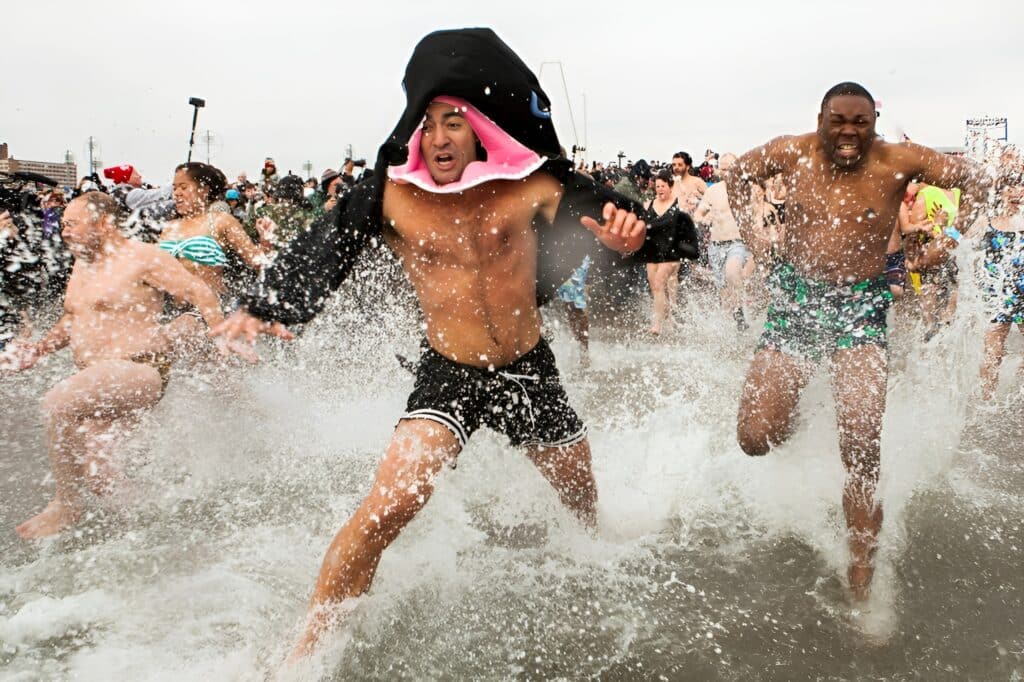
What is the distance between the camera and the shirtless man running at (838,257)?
11.1 ft

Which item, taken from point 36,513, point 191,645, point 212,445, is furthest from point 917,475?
point 36,513

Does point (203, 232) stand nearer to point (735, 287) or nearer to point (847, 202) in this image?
point (847, 202)

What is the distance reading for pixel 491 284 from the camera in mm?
2887

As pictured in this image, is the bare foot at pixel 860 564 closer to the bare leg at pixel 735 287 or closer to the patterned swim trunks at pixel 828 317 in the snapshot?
the patterned swim trunks at pixel 828 317

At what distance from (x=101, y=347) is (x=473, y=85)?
2639mm

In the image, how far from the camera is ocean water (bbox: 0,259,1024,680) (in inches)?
111

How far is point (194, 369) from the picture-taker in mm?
4965

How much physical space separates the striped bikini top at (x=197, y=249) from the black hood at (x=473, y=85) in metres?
3.07

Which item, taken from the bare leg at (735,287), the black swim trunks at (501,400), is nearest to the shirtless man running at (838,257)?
the black swim trunks at (501,400)

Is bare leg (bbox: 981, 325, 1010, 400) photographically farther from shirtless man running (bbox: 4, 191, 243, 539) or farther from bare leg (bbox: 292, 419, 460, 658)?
shirtless man running (bbox: 4, 191, 243, 539)

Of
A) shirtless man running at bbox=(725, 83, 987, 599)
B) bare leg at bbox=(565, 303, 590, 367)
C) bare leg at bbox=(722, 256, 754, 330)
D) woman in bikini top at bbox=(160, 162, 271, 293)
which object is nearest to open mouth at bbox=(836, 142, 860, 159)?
shirtless man running at bbox=(725, 83, 987, 599)

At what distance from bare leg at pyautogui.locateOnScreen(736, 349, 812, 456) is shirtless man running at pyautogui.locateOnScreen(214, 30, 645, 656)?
34.9 inches

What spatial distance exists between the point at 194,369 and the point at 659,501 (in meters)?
2.95

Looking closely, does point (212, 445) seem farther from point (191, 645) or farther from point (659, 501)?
point (659, 501)
